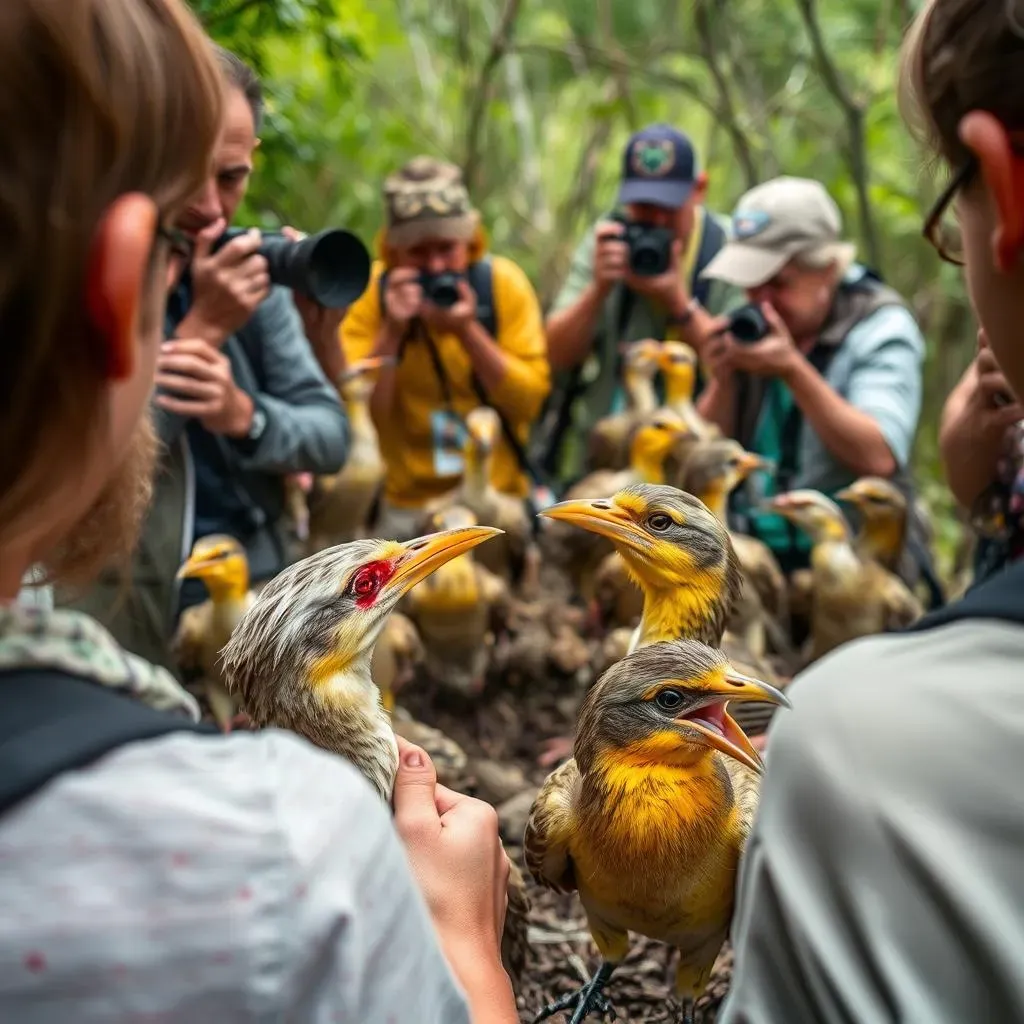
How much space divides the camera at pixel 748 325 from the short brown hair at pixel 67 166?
9.94ft

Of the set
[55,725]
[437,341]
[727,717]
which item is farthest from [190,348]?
[55,725]

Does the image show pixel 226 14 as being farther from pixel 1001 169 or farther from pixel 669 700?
pixel 1001 169

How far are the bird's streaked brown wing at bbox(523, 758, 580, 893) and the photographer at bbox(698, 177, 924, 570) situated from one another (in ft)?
6.79

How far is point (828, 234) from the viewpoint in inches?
164

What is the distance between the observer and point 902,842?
872 millimetres

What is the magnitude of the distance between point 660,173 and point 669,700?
332cm

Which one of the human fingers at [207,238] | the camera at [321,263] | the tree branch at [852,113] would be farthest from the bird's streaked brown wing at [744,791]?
the tree branch at [852,113]

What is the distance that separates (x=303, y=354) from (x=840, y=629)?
204cm

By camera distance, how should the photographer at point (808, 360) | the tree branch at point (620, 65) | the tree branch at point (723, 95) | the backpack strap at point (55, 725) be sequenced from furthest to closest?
the tree branch at point (620, 65) → the tree branch at point (723, 95) → the photographer at point (808, 360) → the backpack strap at point (55, 725)

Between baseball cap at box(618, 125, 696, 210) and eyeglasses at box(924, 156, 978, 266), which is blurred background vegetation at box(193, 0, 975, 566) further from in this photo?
eyeglasses at box(924, 156, 978, 266)

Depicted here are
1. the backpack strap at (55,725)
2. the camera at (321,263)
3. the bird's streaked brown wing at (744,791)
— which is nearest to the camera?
the backpack strap at (55,725)

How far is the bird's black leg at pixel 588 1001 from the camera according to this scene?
214cm

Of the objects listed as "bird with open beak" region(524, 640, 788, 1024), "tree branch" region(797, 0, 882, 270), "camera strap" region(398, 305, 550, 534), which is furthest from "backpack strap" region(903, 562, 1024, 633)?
"tree branch" region(797, 0, 882, 270)

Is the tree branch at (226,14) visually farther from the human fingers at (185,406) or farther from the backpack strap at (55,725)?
the backpack strap at (55,725)
